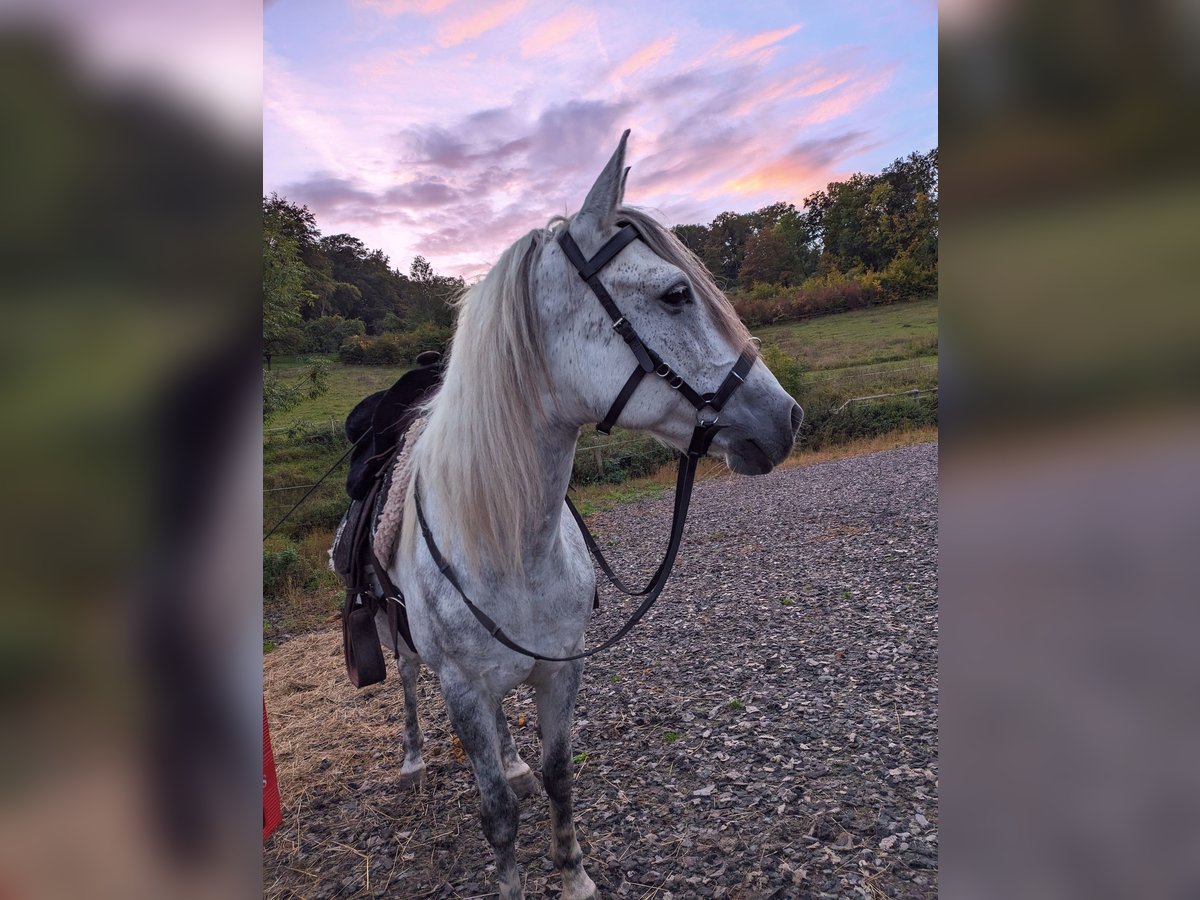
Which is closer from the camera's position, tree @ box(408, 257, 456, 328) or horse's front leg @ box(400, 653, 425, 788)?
horse's front leg @ box(400, 653, 425, 788)

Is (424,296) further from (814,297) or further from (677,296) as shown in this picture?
(814,297)

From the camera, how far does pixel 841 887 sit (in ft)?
8.59

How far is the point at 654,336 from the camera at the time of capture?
182 centimetres

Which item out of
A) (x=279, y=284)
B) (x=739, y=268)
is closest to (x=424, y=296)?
(x=279, y=284)

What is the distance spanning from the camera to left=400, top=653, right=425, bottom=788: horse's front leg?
12.5 feet

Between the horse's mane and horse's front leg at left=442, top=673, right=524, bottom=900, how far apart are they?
1.84 feet

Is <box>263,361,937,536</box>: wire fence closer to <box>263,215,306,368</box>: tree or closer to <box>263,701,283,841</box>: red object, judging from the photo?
<box>263,215,306,368</box>: tree

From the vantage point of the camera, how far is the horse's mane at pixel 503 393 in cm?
193
